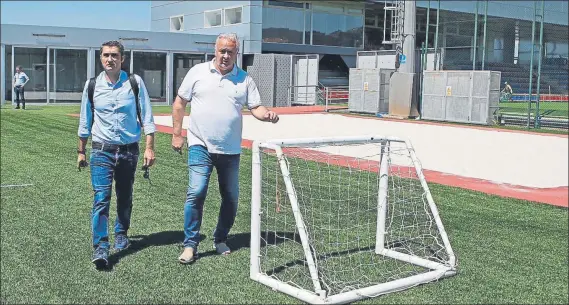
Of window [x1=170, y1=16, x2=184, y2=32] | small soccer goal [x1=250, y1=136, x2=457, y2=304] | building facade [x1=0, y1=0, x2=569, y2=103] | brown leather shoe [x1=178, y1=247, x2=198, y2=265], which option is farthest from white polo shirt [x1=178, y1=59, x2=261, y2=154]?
window [x1=170, y1=16, x2=184, y2=32]

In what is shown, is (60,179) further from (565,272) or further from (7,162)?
(565,272)

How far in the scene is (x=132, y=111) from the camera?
5.04m

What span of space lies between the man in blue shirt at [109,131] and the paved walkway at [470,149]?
269 centimetres

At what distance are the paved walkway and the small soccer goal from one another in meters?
0.95

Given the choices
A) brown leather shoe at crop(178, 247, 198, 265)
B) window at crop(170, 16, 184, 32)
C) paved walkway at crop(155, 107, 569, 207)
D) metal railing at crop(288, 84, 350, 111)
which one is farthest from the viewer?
window at crop(170, 16, 184, 32)

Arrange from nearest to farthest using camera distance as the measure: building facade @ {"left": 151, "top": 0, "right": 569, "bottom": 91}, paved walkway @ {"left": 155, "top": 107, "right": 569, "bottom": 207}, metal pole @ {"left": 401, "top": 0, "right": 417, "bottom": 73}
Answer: paved walkway @ {"left": 155, "top": 107, "right": 569, "bottom": 207}, building facade @ {"left": 151, "top": 0, "right": 569, "bottom": 91}, metal pole @ {"left": 401, "top": 0, "right": 417, "bottom": 73}

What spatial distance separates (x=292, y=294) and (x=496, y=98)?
747 inches

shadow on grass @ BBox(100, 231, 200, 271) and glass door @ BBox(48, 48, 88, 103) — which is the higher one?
glass door @ BBox(48, 48, 88, 103)

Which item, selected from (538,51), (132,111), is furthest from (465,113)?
(132,111)

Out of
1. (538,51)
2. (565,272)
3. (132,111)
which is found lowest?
(565,272)

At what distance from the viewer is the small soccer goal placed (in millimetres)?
4852

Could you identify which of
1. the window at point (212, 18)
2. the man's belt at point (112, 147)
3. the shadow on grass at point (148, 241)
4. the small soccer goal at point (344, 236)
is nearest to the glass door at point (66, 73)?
the window at point (212, 18)

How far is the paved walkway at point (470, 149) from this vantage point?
1.78 m

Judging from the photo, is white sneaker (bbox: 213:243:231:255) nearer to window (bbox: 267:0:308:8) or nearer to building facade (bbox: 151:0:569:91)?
building facade (bbox: 151:0:569:91)
